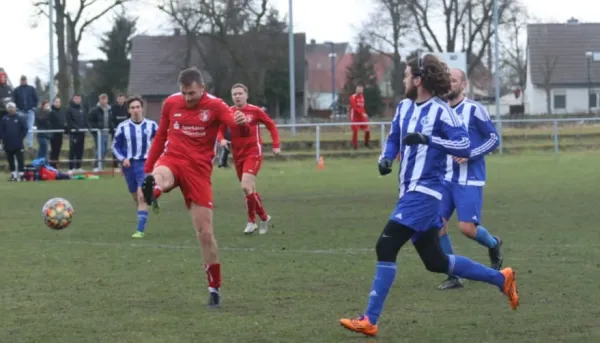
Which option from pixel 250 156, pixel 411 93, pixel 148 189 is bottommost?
pixel 148 189

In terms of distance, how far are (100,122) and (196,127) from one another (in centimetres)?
2083

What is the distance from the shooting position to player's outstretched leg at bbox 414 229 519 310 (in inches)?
283

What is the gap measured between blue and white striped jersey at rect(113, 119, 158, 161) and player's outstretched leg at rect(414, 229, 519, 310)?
7.31 m

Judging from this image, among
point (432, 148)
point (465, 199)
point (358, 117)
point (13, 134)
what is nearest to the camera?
point (432, 148)

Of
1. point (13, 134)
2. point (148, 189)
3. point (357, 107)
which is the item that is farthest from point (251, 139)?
point (357, 107)

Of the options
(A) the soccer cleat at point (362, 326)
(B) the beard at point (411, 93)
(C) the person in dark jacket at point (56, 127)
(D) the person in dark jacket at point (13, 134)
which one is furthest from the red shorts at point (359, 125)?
(A) the soccer cleat at point (362, 326)

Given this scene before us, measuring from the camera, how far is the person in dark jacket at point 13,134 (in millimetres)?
26547

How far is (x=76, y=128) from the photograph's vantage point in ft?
94.9

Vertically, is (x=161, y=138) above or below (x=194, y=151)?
above

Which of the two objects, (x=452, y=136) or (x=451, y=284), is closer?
(x=452, y=136)

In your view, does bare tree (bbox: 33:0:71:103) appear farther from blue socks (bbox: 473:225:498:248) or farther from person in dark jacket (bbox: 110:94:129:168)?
blue socks (bbox: 473:225:498:248)

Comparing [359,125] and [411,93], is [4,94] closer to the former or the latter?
[359,125]

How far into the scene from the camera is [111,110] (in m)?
28.6

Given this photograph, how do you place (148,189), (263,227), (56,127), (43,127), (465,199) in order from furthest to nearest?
(43,127), (56,127), (263,227), (465,199), (148,189)
